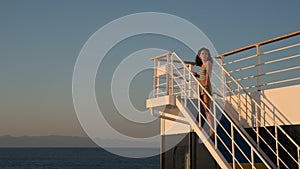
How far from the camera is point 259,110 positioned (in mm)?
9195

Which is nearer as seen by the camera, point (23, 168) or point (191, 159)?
point (191, 159)

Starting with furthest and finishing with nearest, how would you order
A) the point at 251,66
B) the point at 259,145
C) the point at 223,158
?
the point at 251,66 < the point at 259,145 < the point at 223,158

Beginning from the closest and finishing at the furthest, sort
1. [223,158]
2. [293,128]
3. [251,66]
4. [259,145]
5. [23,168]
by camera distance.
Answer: [223,158], [293,128], [259,145], [251,66], [23,168]

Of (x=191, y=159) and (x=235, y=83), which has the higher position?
(x=235, y=83)

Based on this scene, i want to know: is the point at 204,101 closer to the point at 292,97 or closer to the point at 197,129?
the point at 197,129

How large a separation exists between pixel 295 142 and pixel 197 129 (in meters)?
2.05

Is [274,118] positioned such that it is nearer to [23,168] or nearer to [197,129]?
[197,129]

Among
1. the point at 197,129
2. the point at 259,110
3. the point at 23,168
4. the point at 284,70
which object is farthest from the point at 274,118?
the point at 23,168

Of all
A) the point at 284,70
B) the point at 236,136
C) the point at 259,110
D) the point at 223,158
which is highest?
the point at 284,70

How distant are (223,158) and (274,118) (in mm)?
1814

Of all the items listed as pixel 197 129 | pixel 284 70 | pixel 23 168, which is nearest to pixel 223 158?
pixel 197 129

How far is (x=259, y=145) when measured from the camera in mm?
8922

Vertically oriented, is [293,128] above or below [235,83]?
below

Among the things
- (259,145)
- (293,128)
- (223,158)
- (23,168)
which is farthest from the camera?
(23,168)
